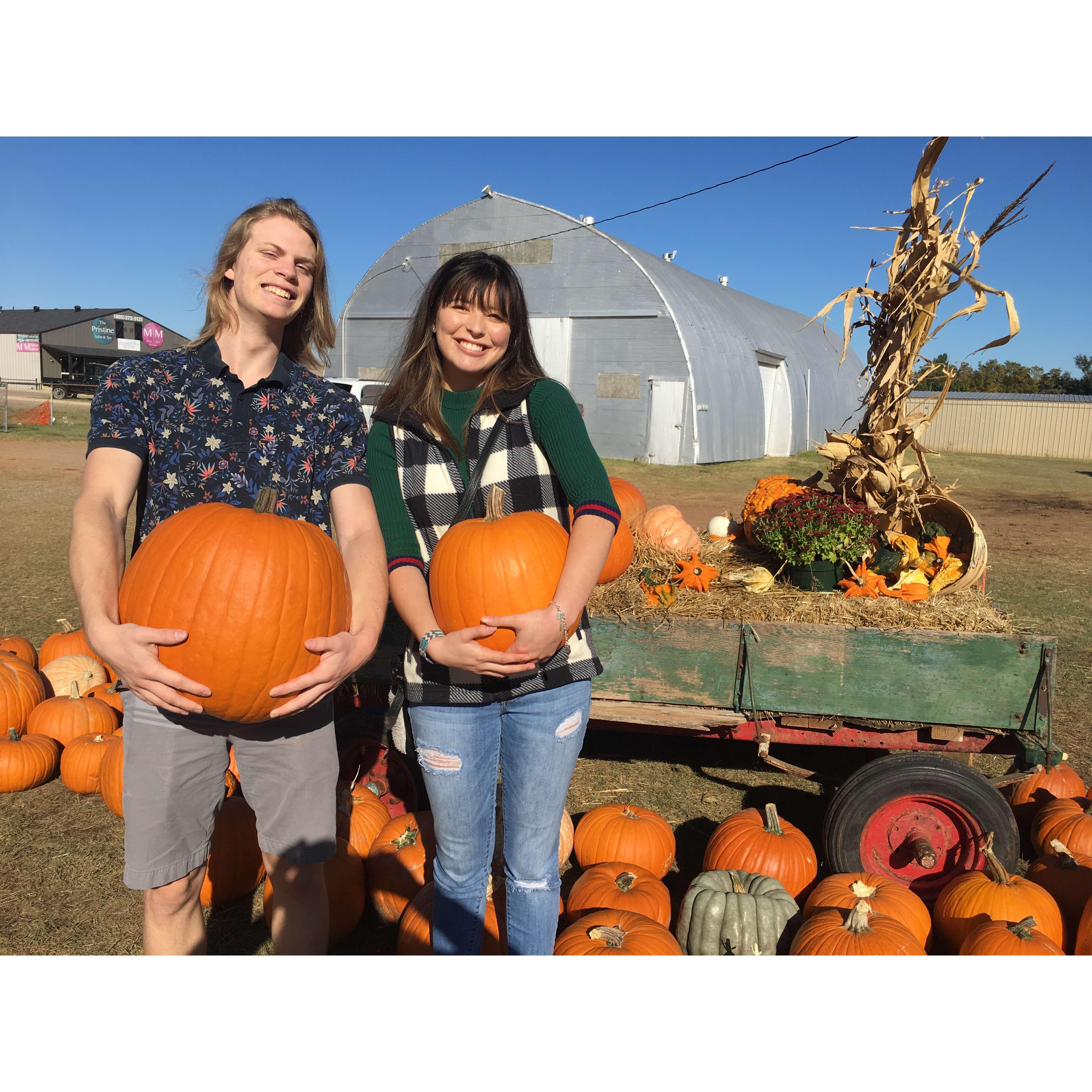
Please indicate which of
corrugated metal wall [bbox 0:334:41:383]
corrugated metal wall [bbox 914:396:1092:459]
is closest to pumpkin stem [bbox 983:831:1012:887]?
corrugated metal wall [bbox 914:396:1092:459]

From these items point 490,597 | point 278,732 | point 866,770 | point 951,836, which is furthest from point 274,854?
point 951,836

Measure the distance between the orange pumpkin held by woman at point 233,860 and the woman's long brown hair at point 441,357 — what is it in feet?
6.43

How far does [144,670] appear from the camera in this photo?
1.71 m

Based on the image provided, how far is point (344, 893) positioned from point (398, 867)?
8.8 inches

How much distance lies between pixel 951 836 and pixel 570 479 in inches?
93.4

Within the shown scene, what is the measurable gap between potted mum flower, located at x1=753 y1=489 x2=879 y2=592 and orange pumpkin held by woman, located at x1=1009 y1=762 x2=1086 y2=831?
136 cm

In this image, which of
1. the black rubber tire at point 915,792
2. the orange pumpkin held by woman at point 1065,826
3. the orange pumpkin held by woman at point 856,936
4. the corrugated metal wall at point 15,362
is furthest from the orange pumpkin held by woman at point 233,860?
the corrugated metal wall at point 15,362

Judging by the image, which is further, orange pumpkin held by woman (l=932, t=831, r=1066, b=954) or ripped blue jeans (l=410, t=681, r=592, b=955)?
orange pumpkin held by woman (l=932, t=831, r=1066, b=954)

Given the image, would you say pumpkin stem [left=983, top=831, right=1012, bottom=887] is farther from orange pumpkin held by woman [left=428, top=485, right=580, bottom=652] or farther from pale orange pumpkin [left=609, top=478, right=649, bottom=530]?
pale orange pumpkin [left=609, top=478, right=649, bottom=530]

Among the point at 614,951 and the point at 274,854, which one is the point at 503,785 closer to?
the point at 274,854

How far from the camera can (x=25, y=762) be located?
4.07 metres

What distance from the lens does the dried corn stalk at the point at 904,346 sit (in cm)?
407

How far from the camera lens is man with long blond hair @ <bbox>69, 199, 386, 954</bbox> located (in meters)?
1.86

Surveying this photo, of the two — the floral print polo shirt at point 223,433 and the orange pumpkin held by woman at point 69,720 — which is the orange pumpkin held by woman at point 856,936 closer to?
the floral print polo shirt at point 223,433
